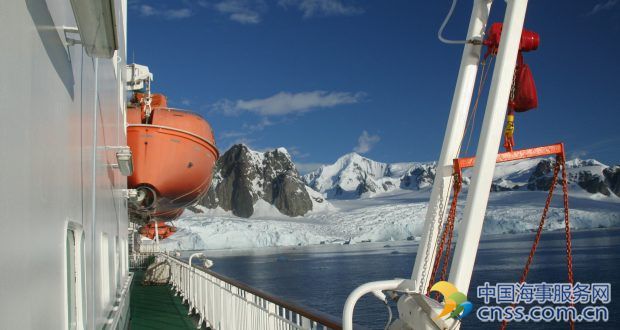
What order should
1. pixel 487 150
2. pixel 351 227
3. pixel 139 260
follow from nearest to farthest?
pixel 487 150, pixel 139 260, pixel 351 227

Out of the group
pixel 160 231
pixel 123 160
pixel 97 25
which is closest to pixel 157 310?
pixel 123 160

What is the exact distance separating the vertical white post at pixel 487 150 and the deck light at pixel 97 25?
1.37 metres

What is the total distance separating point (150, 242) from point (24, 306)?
23599 mm

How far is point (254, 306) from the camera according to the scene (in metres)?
3.89

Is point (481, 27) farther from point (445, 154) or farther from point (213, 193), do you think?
point (213, 193)

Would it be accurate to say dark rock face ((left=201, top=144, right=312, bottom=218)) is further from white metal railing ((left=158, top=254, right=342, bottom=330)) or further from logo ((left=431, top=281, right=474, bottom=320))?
logo ((left=431, top=281, right=474, bottom=320))

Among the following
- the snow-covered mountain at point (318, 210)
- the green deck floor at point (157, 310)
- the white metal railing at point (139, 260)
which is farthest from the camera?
the snow-covered mountain at point (318, 210)

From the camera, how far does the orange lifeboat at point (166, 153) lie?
10133 mm

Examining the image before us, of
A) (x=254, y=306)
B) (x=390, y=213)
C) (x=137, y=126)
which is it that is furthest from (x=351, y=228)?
(x=254, y=306)

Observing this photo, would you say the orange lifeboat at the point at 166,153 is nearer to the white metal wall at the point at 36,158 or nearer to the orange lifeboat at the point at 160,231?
the white metal wall at the point at 36,158

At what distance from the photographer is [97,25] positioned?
52.7 inches

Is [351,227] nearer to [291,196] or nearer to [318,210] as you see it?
[318,210]

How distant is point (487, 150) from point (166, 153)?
8.84 metres

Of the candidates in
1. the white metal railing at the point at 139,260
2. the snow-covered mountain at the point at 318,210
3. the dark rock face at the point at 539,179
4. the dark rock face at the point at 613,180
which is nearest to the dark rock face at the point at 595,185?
the snow-covered mountain at the point at 318,210
